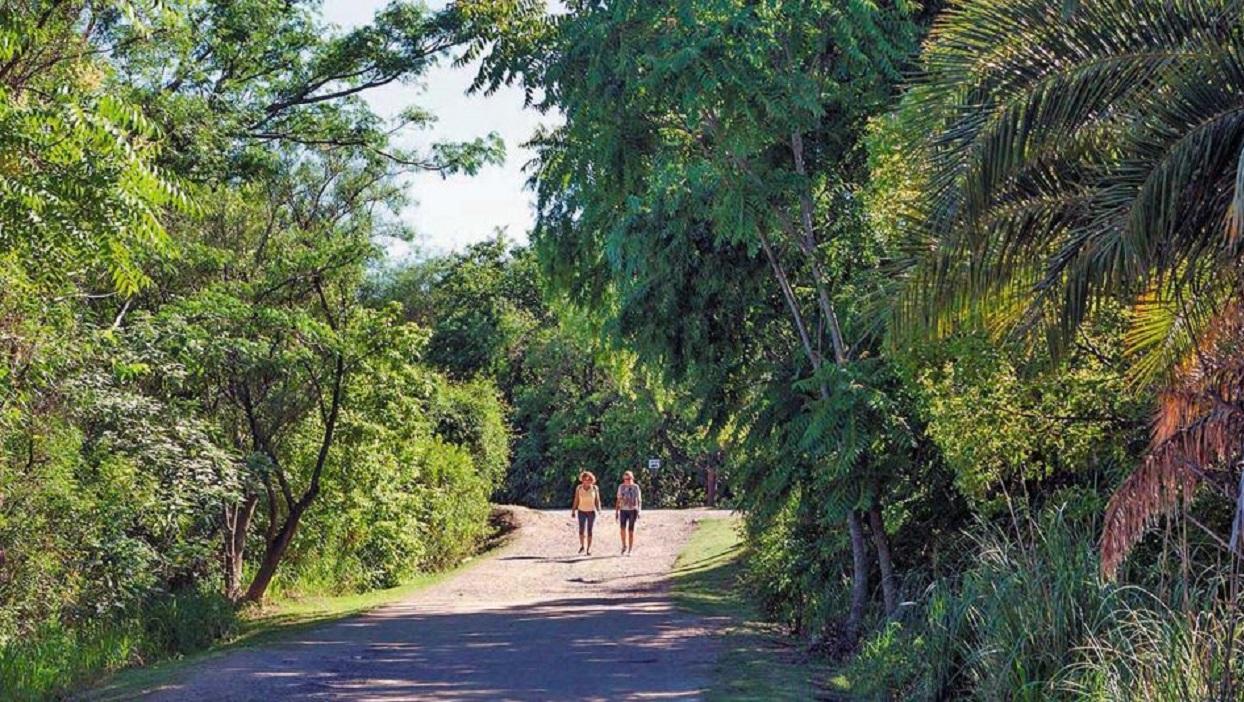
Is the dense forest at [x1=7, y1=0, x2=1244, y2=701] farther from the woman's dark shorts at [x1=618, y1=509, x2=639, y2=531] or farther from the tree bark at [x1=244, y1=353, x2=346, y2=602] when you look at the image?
the woman's dark shorts at [x1=618, y1=509, x2=639, y2=531]

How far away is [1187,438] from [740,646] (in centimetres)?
674

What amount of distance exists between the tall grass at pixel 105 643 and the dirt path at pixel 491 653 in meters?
1.34

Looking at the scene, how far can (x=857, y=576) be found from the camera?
14.9 meters

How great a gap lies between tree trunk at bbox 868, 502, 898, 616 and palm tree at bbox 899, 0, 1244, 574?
15.7ft

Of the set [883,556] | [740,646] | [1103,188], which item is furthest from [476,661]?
[1103,188]

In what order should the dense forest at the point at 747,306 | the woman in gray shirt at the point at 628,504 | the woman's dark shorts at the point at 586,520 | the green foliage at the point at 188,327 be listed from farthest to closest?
1. the woman's dark shorts at the point at 586,520
2. the woman in gray shirt at the point at 628,504
3. the green foliage at the point at 188,327
4. the dense forest at the point at 747,306

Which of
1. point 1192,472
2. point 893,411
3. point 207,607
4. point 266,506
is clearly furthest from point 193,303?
point 1192,472

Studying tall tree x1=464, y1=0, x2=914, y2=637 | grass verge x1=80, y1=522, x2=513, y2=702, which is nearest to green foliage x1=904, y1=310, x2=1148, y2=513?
tall tree x1=464, y1=0, x2=914, y2=637

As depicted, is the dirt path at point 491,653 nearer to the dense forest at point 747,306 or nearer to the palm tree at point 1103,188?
the dense forest at point 747,306

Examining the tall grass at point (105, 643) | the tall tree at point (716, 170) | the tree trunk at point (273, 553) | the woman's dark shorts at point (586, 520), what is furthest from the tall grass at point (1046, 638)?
the woman's dark shorts at point (586, 520)

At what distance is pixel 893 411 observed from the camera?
13.4 m

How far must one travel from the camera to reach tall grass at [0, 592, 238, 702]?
482 inches

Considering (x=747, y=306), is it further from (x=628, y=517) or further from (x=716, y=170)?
(x=628, y=517)

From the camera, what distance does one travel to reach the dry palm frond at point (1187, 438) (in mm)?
8992
